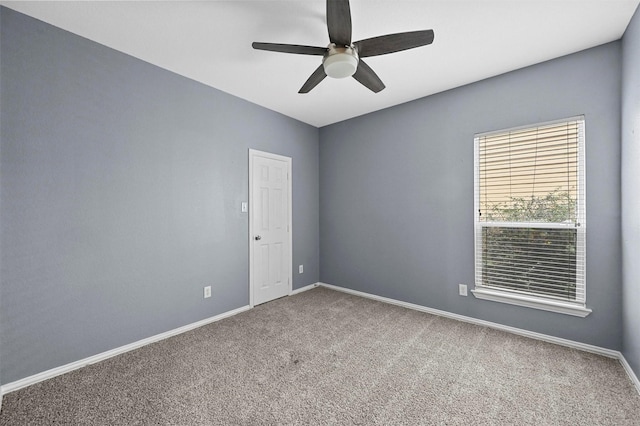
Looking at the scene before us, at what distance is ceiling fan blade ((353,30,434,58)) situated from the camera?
1.76m

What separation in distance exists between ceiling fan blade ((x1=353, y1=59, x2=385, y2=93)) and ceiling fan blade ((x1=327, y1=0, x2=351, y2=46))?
276 millimetres

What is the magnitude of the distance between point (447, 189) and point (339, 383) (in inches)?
93.2

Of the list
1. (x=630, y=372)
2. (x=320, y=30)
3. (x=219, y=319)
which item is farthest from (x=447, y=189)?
(x=219, y=319)

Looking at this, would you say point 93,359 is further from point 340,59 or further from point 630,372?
point 630,372

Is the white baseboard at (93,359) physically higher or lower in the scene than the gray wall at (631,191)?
lower

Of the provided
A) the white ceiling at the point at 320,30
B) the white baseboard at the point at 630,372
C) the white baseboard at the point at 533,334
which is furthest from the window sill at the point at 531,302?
the white ceiling at the point at 320,30

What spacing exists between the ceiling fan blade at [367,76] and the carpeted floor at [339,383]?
91.7 inches

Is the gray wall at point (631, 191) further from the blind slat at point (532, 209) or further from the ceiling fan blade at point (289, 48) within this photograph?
the ceiling fan blade at point (289, 48)

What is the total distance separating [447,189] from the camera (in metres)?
3.22

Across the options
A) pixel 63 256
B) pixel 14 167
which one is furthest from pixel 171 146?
pixel 63 256

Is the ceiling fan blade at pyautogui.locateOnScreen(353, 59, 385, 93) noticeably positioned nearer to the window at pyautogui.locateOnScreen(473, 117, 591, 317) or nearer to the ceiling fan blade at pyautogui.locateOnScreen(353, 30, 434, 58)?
the ceiling fan blade at pyautogui.locateOnScreen(353, 30, 434, 58)

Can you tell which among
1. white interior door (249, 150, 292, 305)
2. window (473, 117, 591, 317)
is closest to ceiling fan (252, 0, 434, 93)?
window (473, 117, 591, 317)

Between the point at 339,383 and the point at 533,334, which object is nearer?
the point at 339,383

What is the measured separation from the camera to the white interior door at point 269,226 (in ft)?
11.8
